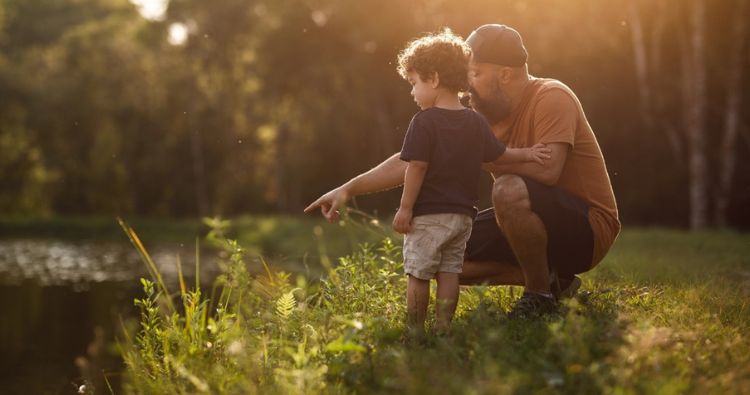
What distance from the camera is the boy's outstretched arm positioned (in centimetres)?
406

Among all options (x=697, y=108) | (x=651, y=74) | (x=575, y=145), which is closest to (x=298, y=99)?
(x=651, y=74)

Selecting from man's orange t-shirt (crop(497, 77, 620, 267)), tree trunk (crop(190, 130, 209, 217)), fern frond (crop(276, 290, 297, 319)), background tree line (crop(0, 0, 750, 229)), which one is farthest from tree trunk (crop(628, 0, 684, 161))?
tree trunk (crop(190, 130, 209, 217))

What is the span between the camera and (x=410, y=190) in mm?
4070

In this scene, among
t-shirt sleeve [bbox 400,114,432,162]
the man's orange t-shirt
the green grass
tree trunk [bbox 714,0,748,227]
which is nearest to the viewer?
the green grass

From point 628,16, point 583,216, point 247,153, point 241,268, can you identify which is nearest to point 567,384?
point 583,216

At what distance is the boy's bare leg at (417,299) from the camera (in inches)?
164

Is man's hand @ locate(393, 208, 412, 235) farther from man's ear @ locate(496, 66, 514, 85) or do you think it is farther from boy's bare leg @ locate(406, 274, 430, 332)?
man's ear @ locate(496, 66, 514, 85)

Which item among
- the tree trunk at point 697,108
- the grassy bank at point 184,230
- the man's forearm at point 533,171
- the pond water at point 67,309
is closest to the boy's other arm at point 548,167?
the man's forearm at point 533,171

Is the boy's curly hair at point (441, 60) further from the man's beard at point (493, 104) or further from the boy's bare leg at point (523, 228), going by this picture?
the boy's bare leg at point (523, 228)

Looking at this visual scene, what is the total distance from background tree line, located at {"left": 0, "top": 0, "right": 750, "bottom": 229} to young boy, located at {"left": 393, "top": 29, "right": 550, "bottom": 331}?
11.9m

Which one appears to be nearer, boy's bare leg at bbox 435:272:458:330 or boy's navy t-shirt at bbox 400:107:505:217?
boy's navy t-shirt at bbox 400:107:505:217

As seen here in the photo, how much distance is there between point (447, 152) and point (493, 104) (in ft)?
2.28

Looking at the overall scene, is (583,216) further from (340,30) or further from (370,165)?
(370,165)

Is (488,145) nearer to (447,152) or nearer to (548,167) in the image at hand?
(447,152)
